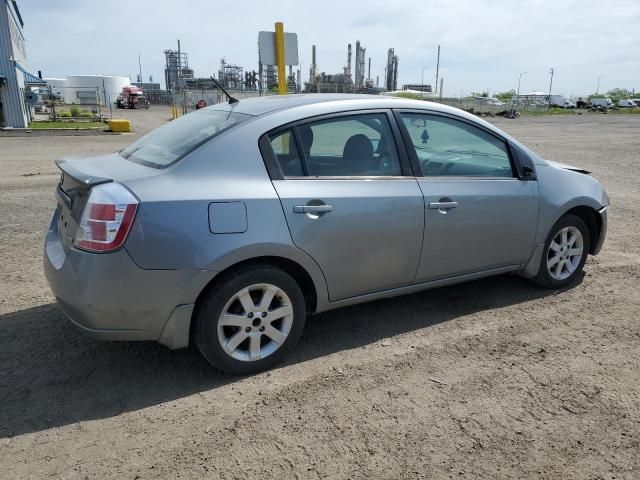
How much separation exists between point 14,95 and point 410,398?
27.8m

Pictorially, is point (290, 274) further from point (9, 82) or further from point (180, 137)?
point (9, 82)

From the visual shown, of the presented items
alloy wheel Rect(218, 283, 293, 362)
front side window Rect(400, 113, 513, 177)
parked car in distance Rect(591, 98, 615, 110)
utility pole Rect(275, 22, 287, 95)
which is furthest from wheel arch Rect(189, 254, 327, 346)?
parked car in distance Rect(591, 98, 615, 110)

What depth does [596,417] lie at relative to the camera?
2859mm

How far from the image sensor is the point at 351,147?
3.64 metres

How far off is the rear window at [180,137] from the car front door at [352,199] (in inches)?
15.7

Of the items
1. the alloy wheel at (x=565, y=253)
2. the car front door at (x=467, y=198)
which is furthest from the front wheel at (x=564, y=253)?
the car front door at (x=467, y=198)

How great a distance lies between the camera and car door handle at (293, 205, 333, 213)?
3178 mm

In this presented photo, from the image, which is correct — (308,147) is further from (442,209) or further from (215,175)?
(442,209)

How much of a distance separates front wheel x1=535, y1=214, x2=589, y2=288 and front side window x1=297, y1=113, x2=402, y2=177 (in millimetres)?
1776

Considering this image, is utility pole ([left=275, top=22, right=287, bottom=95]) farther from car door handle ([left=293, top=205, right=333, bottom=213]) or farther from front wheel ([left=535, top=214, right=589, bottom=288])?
car door handle ([left=293, top=205, right=333, bottom=213])

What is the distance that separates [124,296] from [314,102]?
5.87 feet

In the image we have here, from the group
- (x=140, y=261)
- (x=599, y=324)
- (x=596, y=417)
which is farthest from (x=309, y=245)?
(x=599, y=324)

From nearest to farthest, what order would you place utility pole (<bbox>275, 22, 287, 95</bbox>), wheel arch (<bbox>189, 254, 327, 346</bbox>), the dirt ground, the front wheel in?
the dirt ground → wheel arch (<bbox>189, 254, 327, 346</bbox>) → the front wheel → utility pole (<bbox>275, 22, 287, 95</bbox>)

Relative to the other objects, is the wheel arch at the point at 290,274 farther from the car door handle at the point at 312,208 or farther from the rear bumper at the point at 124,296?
the car door handle at the point at 312,208
